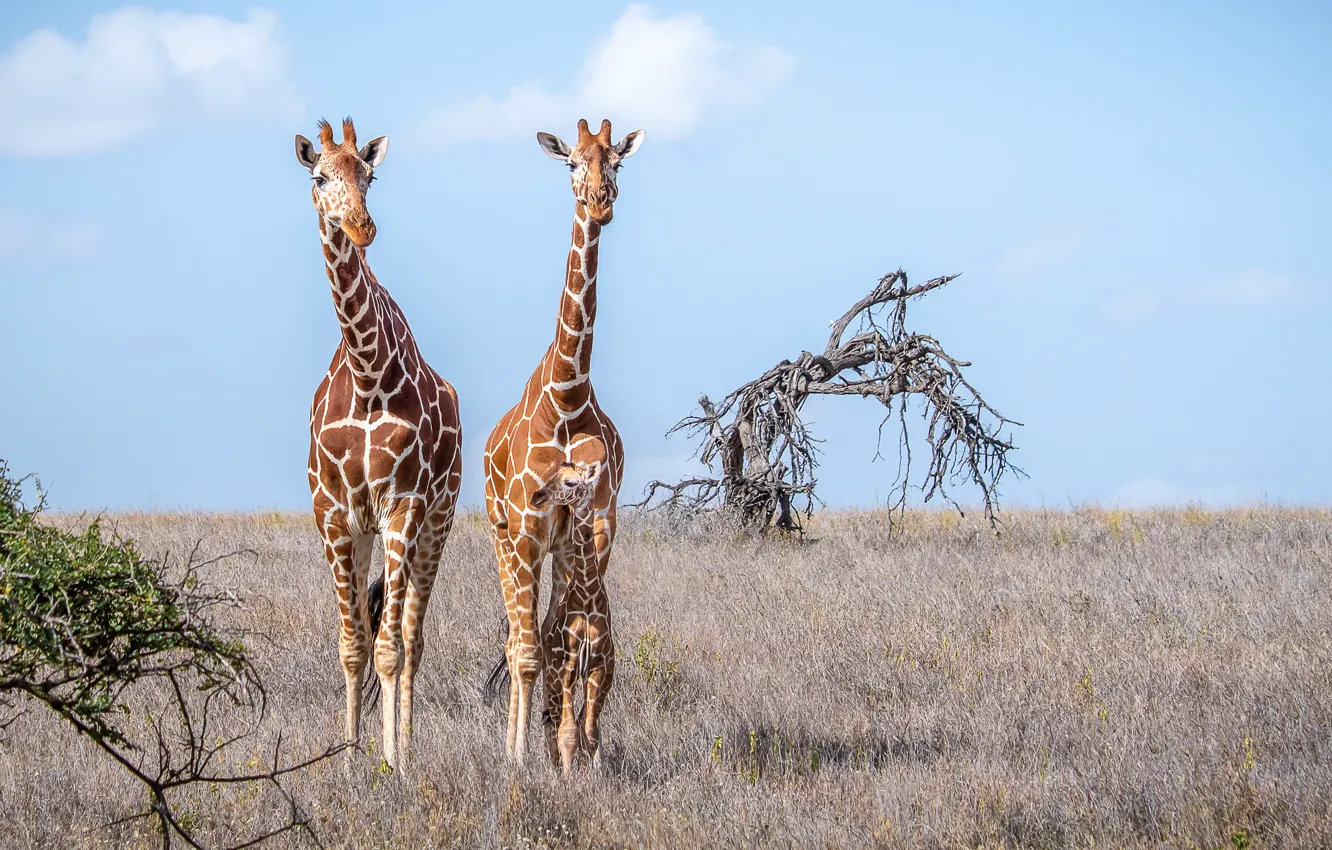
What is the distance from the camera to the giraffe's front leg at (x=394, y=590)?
21.8ft

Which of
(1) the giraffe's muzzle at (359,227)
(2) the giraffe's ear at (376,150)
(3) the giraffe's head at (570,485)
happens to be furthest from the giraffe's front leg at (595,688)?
(2) the giraffe's ear at (376,150)

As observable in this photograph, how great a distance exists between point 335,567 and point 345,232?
1.84m

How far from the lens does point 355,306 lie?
6.57 m

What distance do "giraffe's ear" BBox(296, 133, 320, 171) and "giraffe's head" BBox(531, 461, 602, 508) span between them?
1.91 meters

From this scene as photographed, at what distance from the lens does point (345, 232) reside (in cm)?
607

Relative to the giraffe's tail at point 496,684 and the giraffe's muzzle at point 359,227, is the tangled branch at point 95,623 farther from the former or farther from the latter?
the giraffe's tail at point 496,684

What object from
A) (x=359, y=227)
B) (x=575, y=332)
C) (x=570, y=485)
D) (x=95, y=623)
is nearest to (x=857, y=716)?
(x=570, y=485)

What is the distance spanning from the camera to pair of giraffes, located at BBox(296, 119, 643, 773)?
6.09 m

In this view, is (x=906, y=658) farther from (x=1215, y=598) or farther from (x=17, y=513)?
(x=17, y=513)

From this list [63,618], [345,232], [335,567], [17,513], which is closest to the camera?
[63,618]

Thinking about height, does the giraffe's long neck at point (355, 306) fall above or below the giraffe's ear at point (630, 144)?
below

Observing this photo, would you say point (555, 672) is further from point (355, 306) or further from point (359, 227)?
point (359, 227)

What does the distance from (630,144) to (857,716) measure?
3445 millimetres

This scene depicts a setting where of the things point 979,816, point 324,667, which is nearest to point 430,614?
point 324,667
